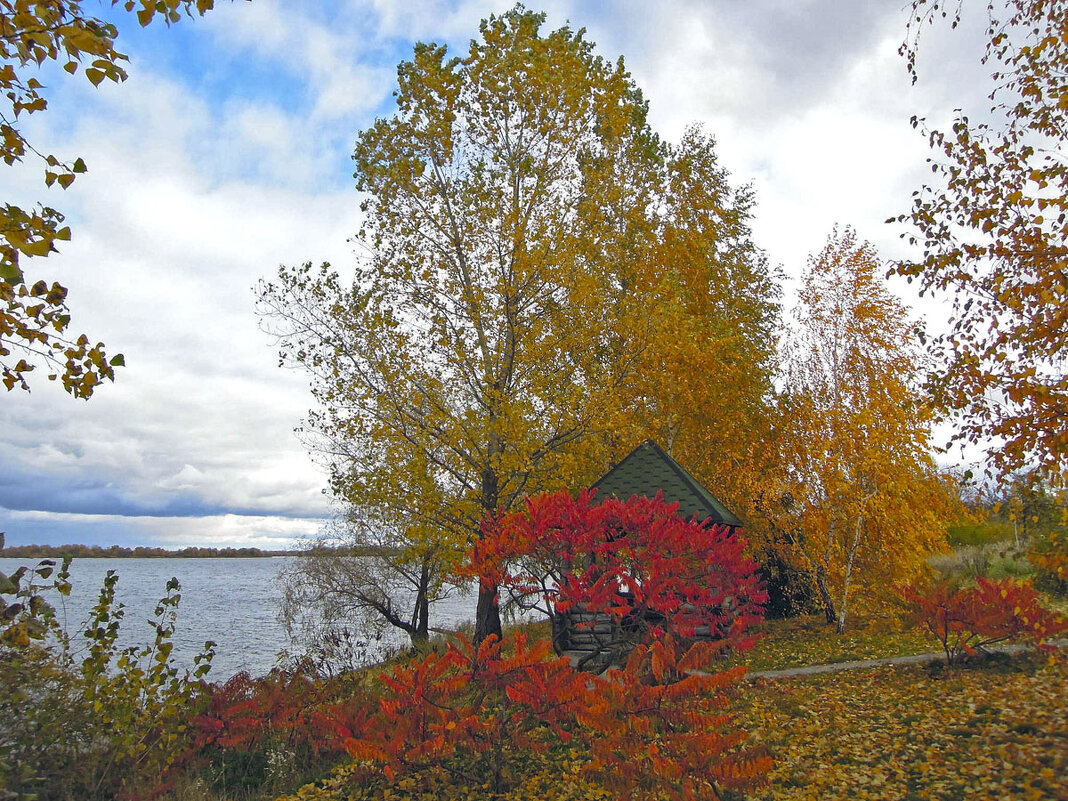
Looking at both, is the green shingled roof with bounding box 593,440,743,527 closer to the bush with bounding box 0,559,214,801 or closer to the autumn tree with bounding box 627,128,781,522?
the autumn tree with bounding box 627,128,781,522

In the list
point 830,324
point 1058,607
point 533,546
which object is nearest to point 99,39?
point 533,546

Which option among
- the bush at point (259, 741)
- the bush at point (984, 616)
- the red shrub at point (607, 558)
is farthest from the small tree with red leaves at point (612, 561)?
the bush at point (984, 616)

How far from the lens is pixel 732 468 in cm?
1573

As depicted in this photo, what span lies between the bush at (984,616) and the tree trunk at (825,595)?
536 centimetres

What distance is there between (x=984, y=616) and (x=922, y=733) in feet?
8.54

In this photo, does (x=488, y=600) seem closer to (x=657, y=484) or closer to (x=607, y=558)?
(x=657, y=484)

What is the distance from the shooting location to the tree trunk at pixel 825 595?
13.5 metres

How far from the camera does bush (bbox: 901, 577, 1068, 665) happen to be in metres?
7.22

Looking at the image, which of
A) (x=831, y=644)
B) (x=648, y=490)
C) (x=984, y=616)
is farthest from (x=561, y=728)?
(x=831, y=644)

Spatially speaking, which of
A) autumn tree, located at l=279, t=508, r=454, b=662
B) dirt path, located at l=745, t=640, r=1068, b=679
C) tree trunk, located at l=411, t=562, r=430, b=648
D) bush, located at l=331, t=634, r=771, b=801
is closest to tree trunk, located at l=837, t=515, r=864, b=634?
dirt path, located at l=745, t=640, r=1068, b=679

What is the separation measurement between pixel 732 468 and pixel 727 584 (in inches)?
404

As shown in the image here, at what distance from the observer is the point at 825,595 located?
14.0 metres

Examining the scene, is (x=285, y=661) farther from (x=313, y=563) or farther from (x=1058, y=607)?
(x=1058, y=607)

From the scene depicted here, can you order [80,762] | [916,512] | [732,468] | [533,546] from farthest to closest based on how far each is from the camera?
[732,468], [916,512], [80,762], [533,546]
